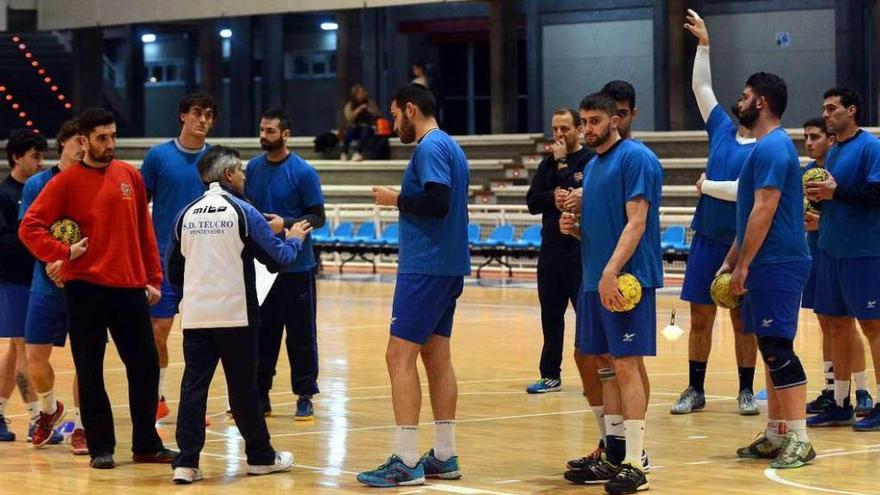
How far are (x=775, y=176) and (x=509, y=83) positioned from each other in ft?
73.3

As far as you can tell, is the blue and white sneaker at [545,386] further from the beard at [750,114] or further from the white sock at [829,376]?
the beard at [750,114]

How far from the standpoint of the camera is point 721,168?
32.0 feet

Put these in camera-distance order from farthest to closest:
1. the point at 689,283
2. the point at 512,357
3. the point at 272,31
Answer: the point at 272,31
the point at 512,357
the point at 689,283

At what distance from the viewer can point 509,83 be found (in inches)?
1185

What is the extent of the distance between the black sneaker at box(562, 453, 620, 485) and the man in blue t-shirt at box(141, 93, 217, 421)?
301 cm

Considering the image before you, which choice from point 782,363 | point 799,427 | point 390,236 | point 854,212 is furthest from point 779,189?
point 390,236

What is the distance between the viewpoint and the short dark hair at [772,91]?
8.23m

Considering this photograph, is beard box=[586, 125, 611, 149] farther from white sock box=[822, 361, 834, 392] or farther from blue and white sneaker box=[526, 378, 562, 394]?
blue and white sneaker box=[526, 378, 562, 394]

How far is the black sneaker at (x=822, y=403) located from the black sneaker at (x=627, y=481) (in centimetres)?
269

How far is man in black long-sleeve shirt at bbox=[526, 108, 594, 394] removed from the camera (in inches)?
428

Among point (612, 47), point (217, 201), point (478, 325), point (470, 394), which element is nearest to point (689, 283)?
point (470, 394)

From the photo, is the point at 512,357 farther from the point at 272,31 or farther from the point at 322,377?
the point at 272,31

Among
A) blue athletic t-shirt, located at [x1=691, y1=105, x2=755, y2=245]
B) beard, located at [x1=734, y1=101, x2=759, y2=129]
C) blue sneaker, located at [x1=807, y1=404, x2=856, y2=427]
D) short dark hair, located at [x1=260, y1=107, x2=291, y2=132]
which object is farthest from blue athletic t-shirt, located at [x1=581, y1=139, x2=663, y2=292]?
short dark hair, located at [x1=260, y1=107, x2=291, y2=132]

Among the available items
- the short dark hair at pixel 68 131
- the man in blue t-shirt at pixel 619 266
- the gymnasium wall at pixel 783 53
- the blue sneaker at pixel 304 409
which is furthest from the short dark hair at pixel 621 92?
the gymnasium wall at pixel 783 53
